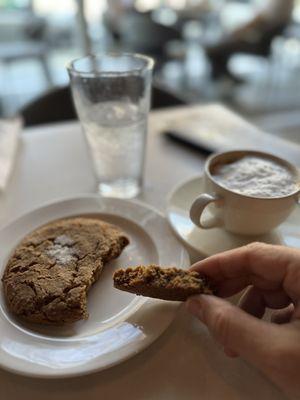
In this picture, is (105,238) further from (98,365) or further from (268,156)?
(268,156)

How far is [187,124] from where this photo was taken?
1.04 metres

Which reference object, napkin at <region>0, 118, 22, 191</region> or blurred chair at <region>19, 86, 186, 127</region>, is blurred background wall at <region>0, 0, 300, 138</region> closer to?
blurred chair at <region>19, 86, 186, 127</region>

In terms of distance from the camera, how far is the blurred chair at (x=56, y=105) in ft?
4.12

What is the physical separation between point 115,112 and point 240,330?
1.62ft

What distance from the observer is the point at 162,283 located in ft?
1.48

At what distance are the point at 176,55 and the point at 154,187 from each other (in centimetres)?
273

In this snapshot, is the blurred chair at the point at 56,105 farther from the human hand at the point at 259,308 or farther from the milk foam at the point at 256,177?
the human hand at the point at 259,308

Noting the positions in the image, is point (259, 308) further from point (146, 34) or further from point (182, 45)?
point (182, 45)

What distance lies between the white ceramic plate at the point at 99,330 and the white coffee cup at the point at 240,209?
0.07 m

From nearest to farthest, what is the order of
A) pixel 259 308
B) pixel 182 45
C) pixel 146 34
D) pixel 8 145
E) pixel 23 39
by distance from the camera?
pixel 259 308, pixel 8 145, pixel 146 34, pixel 182 45, pixel 23 39

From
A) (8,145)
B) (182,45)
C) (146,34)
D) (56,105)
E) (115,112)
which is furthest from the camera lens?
(182,45)

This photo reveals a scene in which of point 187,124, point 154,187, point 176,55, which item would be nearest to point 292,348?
point 154,187

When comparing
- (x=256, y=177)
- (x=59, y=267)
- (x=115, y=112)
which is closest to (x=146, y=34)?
(x=115, y=112)

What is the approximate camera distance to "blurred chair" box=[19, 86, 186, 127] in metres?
1.25
